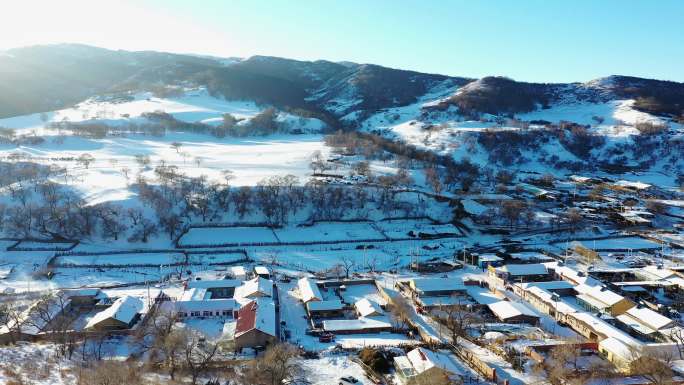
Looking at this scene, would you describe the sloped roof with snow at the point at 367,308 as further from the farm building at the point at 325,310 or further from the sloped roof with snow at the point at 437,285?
the sloped roof with snow at the point at 437,285

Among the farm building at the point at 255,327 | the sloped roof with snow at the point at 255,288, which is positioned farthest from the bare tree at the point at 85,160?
the farm building at the point at 255,327

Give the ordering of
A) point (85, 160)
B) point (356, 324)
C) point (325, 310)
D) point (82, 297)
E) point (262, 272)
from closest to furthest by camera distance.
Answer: point (356, 324) < point (325, 310) < point (82, 297) < point (262, 272) < point (85, 160)

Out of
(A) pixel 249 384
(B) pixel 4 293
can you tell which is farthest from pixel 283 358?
(B) pixel 4 293

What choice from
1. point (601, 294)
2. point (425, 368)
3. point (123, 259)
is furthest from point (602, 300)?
point (123, 259)

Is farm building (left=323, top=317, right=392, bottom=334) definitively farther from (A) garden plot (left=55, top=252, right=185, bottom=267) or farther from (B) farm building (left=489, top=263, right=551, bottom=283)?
(A) garden plot (left=55, top=252, right=185, bottom=267)

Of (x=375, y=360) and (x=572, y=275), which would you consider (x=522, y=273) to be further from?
(x=375, y=360)

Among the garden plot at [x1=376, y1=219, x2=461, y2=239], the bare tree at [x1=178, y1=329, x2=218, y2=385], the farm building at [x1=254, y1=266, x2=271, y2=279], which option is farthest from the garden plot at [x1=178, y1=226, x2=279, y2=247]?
the bare tree at [x1=178, y1=329, x2=218, y2=385]

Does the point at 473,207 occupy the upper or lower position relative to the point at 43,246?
upper
